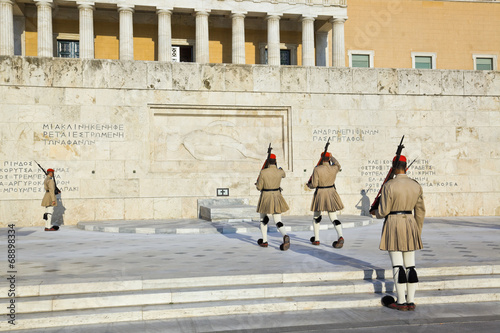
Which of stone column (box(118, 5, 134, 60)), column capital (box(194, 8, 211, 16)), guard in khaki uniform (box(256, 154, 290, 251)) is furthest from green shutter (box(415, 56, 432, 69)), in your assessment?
guard in khaki uniform (box(256, 154, 290, 251))

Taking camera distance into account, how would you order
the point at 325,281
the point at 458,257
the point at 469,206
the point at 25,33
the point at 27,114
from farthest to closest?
the point at 25,33
the point at 469,206
the point at 27,114
the point at 458,257
the point at 325,281

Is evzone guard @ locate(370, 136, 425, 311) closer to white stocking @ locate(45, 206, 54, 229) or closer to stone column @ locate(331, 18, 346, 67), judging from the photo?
white stocking @ locate(45, 206, 54, 229)

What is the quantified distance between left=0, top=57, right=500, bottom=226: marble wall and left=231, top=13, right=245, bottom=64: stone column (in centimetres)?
1800

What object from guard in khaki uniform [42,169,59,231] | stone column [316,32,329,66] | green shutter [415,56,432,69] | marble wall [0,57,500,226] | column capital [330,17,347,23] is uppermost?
column capital [330,17,347,23]

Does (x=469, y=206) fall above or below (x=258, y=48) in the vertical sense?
below

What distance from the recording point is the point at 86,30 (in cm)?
3575

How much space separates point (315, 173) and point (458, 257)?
3525 millimetres

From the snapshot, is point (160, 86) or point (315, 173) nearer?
point (315, 173)

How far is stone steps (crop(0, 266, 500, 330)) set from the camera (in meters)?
6.94

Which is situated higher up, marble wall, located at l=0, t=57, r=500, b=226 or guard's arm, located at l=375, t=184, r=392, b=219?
marble wall, located at l=0, t=57, r=500, b=226

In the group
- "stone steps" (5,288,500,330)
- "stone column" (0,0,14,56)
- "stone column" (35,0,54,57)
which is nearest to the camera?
"stone steps" (5,288,500,330)

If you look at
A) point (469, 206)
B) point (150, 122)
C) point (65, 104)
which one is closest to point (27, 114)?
point (65, 104)

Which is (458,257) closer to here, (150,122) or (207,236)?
(207,236)

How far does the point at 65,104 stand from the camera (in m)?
18.5
